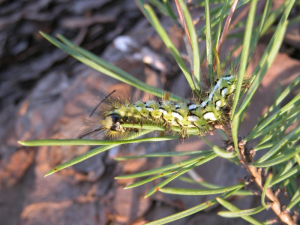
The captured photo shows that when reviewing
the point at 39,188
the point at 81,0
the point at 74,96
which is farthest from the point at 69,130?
the point at 81,0

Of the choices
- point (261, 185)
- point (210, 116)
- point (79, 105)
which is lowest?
point (79, 105)

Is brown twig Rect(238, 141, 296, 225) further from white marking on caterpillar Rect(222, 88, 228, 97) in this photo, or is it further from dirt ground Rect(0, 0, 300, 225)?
Answer: dirt ground Rect(0, 0, 300, 225)

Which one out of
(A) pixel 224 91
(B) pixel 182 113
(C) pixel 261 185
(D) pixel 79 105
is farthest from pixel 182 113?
(D) pixel 79 105

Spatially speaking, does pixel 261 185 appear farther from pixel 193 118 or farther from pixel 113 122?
pixel 113 122

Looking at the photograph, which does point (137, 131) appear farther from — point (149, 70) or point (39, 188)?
point (39, 188)

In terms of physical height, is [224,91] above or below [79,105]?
above

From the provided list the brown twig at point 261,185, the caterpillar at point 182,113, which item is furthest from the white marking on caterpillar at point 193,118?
the brown twig at point 261,185

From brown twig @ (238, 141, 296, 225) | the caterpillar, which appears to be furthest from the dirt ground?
the caterpillar
